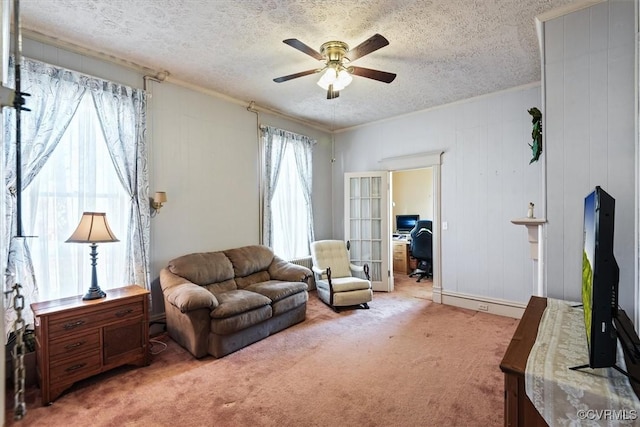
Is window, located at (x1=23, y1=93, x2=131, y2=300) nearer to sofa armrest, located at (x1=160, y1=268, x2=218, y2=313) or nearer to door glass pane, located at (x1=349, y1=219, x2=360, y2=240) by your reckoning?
sofa armrest, located at (x1=160, y1=268, x2=218, y2=313)

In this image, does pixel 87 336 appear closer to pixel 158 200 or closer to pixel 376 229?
pixel 158 200

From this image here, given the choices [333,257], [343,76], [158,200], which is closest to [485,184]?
[333,257]

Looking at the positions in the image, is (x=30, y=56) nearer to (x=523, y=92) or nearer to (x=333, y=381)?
(x=333, y=381)

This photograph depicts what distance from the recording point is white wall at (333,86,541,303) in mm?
3801

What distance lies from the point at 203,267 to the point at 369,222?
285 cm

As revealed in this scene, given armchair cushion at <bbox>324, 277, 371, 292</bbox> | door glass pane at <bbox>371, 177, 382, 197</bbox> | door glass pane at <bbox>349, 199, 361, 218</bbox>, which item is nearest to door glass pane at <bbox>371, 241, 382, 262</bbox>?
door glass pane at <bbox>349, 199, 361, 218</bbox>

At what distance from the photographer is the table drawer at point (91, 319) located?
7.25 feet

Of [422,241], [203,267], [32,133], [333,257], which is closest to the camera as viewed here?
[32,133]

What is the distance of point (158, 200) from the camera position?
10.6 feet

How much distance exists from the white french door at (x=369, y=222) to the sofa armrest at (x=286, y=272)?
1497 mm

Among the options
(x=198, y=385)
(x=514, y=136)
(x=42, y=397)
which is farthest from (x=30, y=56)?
(x=514, y=136)

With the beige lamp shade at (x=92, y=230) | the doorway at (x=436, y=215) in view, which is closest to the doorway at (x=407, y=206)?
the doorway at (x=436, y=215)

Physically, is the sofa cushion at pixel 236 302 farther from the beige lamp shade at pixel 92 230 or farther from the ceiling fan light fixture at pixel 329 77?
the ceiling fan light fixture at pixel 329 77

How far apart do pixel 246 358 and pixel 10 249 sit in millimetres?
2037
